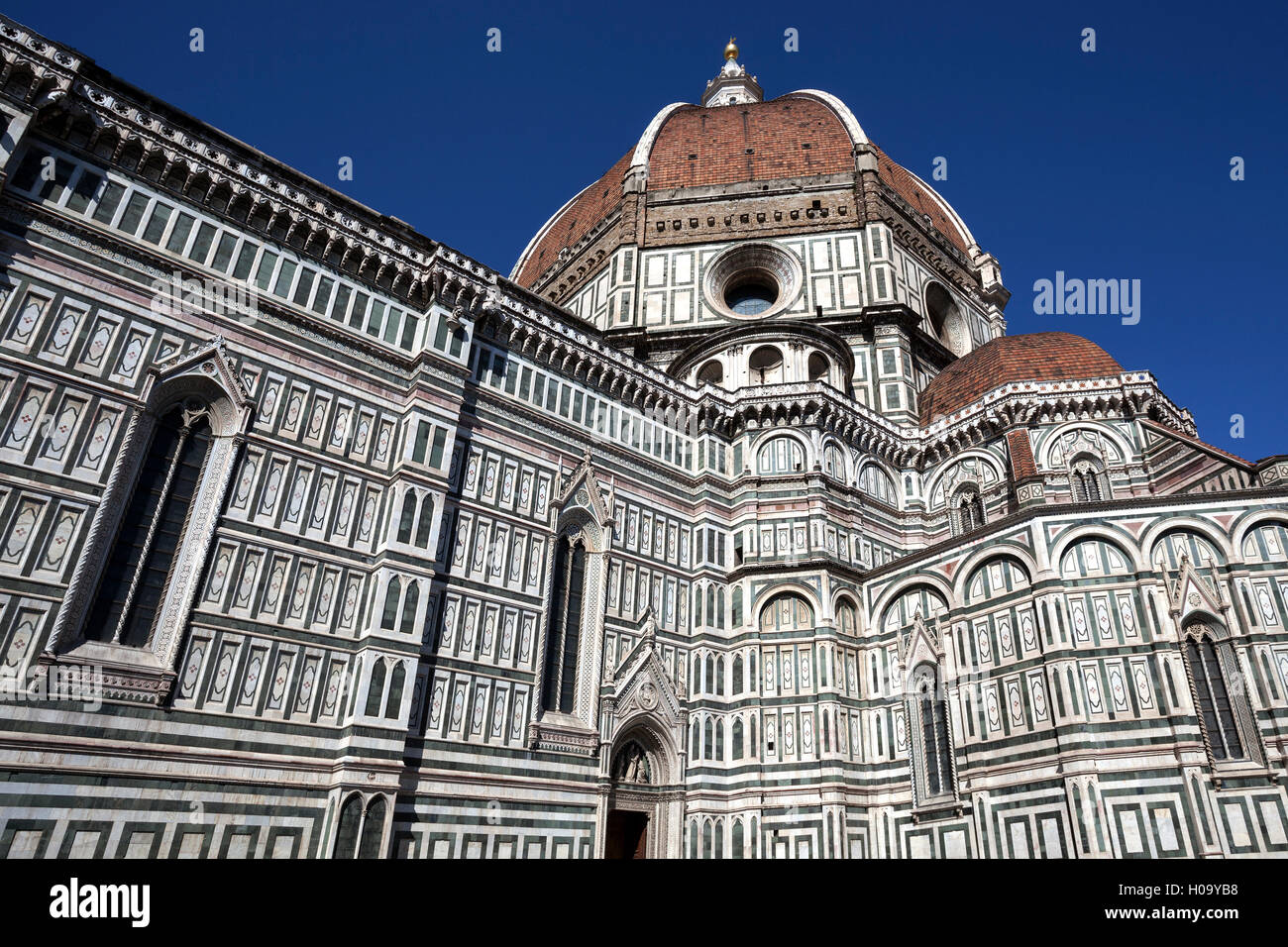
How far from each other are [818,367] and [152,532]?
19968 mm

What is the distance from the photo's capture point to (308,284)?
18.2m

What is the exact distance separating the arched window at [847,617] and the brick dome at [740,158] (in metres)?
20.2

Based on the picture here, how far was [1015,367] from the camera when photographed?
2645 cm

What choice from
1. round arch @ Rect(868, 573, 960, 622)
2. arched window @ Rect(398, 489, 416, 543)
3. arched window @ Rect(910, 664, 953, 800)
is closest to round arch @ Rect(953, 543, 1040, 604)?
round arch @ Rect(868, 573, 960, 622)

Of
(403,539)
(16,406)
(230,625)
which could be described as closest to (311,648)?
(230,625)

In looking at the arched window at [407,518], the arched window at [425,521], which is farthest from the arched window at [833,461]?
the arched window at [407,518]

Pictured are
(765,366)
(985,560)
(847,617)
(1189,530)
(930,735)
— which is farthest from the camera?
(765,366)

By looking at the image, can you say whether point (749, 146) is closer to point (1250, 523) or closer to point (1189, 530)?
point (1189, 530)

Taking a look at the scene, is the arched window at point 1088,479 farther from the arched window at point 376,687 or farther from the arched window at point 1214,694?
the arched window at point 376,687

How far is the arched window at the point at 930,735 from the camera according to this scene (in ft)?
63.7

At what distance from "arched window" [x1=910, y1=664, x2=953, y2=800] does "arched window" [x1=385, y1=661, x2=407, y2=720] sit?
41.0 ft

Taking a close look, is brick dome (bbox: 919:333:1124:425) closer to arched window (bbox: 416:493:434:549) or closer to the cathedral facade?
the cathedral facade

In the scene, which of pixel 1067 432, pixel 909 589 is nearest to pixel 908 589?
pixel 909 589

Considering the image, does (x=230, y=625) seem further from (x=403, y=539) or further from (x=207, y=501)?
(x=403, y=539)
